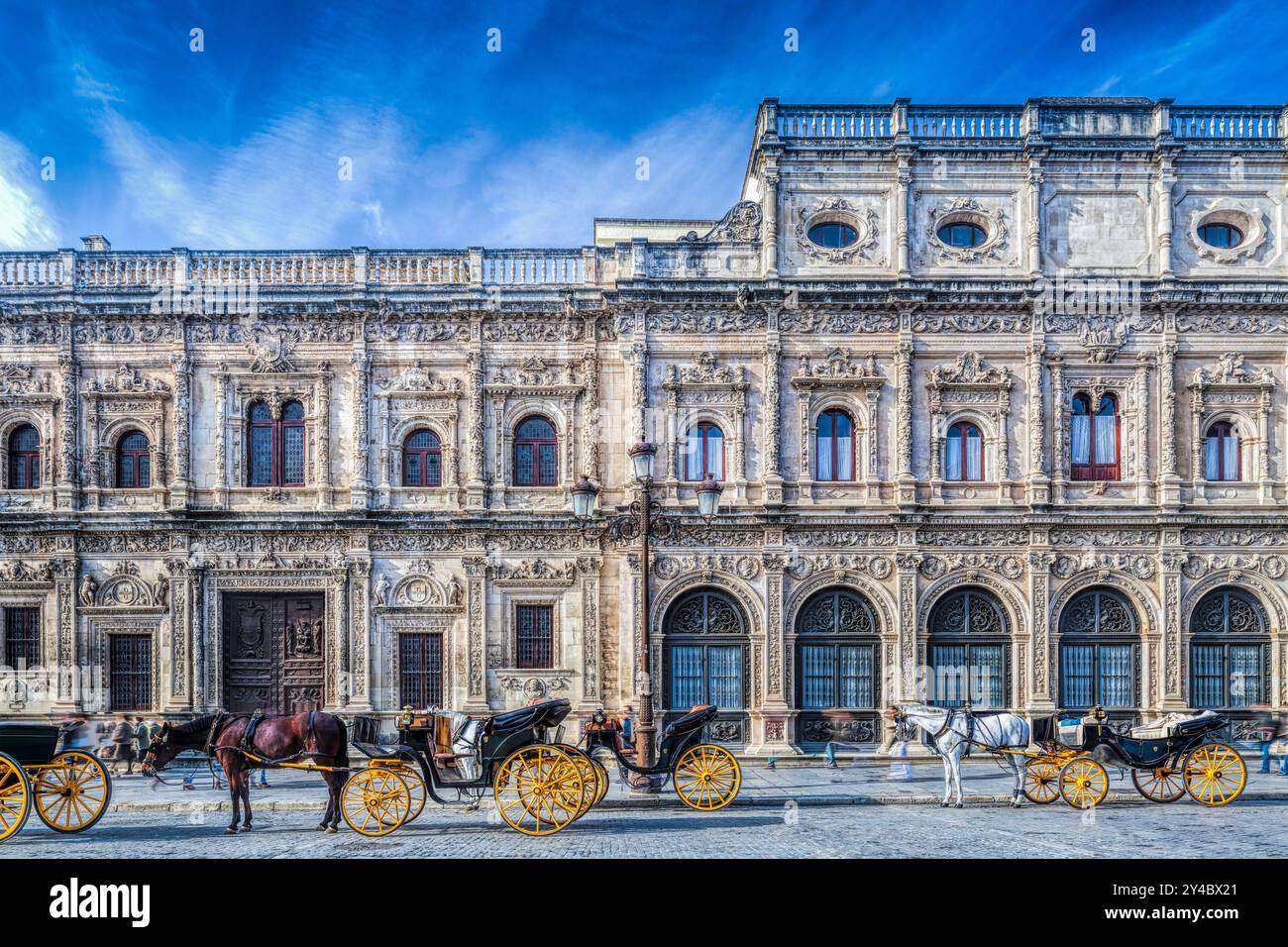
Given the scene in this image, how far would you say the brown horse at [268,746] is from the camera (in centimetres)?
1205

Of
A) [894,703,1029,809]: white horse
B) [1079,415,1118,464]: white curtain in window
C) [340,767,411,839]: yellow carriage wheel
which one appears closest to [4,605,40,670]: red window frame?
[340,767,411,839]: yellow carriage wheel

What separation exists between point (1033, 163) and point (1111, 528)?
827 centimetres

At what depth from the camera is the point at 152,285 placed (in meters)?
21.4

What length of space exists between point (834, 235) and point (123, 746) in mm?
17520

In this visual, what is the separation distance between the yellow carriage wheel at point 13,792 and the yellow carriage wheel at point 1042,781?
13295 millimetres

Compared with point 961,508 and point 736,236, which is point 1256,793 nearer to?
point 961,508

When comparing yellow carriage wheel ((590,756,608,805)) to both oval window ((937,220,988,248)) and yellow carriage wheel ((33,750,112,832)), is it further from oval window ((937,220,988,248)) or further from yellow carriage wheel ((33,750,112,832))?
oval window ((937,220,988,248))

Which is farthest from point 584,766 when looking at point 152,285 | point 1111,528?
point 152,285

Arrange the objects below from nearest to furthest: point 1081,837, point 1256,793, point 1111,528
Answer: point 1081,837
point 1256,793
point 1111,528

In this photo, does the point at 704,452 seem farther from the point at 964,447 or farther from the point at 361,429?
the point at 361,429

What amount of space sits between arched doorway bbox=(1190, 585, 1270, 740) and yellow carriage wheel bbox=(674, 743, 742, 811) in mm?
12689

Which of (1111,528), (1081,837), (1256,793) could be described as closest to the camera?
(1081,837)

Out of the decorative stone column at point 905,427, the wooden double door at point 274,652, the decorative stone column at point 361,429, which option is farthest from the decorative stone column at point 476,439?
the decorative stone column at point 905,427

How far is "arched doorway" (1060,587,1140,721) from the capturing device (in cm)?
2078
